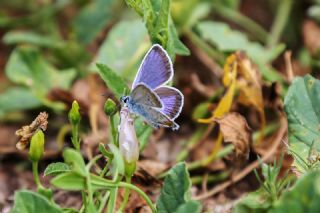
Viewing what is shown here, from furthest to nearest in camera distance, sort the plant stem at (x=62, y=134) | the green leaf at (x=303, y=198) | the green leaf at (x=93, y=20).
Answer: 1. the green leaf at (x=93, y=20)
2. the plant stem at (x=62, y=134)
3. the green leaf at (x=303, y=198)

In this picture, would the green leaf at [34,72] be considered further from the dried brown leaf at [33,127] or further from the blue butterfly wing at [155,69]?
the blue butterfly wing at [155,69]

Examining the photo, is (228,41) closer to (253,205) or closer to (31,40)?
(31,40)

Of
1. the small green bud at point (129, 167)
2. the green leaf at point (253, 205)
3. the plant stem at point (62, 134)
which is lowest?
the plant stem at point (62, 134)

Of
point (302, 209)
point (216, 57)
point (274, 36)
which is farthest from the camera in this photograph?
point (274, 36)

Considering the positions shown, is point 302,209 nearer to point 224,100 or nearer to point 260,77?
point 224,100

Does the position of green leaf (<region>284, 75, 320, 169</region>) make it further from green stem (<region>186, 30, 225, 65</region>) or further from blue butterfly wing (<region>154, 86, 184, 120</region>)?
green stem (<region>186, 30, 225, 65</region>)

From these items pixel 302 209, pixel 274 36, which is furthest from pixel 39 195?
pixel 274 36

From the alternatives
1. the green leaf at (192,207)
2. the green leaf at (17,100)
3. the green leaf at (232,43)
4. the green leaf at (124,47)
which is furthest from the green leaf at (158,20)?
the green leaf at (17,100)
